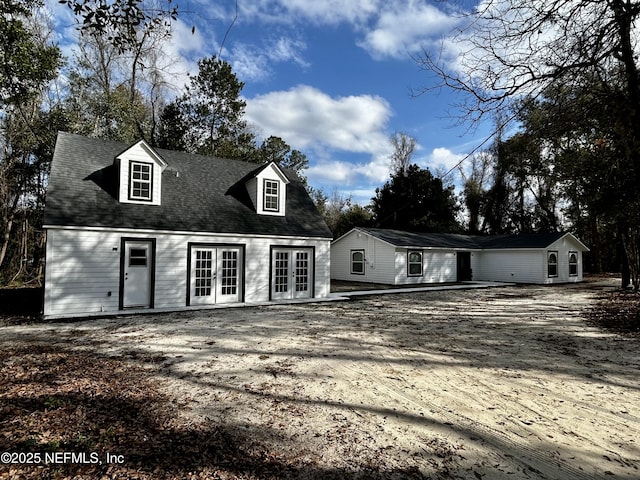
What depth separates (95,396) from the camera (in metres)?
4.25

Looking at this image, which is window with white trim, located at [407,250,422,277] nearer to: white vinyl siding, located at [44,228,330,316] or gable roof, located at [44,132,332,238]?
gable roof, located at [44,132,332,238]

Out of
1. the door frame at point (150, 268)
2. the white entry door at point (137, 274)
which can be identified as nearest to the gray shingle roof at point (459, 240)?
the door frame at point (150, 268)

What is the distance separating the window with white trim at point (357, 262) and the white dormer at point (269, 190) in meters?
9.45

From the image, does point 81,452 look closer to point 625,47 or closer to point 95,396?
point 95,396

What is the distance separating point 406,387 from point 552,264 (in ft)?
77.5

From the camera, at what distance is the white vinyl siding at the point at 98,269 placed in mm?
9766

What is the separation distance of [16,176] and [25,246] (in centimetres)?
373

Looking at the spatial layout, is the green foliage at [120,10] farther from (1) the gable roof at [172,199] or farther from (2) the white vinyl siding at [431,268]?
(2) the white vinyl siding at [431,268]

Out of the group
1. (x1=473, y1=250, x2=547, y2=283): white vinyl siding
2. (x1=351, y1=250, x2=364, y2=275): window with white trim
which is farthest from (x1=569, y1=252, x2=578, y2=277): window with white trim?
(x1=351, y1=250, x2=364, y2=275): window with white trim

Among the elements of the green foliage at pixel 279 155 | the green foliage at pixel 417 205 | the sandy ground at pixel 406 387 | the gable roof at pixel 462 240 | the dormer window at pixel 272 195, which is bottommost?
the sandy ground at pixel 406 387

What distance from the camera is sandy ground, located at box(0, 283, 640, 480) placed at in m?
3.13

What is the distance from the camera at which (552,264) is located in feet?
77.0

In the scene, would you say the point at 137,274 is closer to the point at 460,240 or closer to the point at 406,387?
the point at 406,387

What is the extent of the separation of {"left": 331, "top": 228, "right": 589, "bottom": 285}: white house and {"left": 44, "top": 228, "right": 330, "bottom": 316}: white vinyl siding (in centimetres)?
1115
